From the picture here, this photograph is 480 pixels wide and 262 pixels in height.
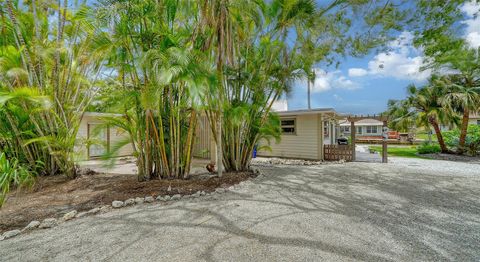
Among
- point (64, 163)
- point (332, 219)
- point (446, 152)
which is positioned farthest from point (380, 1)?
point (446, 152)

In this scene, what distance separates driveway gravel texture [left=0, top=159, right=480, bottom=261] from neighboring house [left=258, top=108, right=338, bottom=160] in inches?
206

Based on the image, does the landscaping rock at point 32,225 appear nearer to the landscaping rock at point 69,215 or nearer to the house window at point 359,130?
the landscaping rock at point 69,215

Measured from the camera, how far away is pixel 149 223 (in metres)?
2.66

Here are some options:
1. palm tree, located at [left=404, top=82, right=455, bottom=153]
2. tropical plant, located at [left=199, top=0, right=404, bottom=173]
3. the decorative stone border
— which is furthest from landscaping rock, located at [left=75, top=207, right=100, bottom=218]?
palm tree, located at [left=404, top=82, right=455, bottom=153]

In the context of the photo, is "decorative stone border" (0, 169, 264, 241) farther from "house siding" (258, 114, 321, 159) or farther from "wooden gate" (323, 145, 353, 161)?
"wooden gate" (323, 145, 353, 161)

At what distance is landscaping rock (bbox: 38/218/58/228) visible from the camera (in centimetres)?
261

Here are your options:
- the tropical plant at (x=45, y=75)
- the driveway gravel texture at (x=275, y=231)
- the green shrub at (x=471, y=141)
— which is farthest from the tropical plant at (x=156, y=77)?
the green shrub at (x=471, y=141)

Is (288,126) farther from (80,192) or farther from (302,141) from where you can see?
(80,192)

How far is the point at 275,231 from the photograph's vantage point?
244 cm

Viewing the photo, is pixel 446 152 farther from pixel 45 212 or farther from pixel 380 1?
pixel 45 212

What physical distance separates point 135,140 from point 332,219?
12.7 feet

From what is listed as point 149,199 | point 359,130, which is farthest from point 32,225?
point 359,130

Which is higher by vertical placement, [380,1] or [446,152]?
[380,1]

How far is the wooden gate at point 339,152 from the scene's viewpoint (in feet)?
29.3
